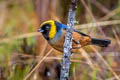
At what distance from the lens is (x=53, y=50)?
3.74 m

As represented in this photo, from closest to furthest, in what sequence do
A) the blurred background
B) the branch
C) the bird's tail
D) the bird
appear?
1. the branch
2. the bird
3. the blurred background
4. the bird's tail

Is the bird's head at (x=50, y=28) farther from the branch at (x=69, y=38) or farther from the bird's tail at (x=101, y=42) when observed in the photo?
the branch at (x=69, y=38)

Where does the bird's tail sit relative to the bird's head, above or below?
below

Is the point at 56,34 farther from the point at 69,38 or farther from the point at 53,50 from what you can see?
the point at 69,38

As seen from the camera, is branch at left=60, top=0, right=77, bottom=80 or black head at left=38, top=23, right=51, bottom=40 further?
black head at left=38, top=23, right=51, bottom=40

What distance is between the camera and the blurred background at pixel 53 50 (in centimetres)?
327

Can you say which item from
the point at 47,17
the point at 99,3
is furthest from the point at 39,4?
the point at 99,3

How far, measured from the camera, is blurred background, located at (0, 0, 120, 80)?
327 centimetres


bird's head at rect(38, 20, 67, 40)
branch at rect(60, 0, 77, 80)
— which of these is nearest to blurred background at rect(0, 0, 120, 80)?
bird's head at rect(38, 20, 67, 40)

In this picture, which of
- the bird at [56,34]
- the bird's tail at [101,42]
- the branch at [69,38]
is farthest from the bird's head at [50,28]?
the branch at [69,38]

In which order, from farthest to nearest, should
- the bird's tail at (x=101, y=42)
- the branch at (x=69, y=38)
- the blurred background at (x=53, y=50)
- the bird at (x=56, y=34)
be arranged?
the bird's tail at (x=101, y=42)
the blurred background at (x=53, y=50)
the bird at (x=56, y=34)
the branch at (x=69, y=38)

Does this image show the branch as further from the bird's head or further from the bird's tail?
the bird's tail

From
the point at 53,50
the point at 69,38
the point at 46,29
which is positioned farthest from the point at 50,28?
the point at 69,38

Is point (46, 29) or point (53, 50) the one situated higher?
point (46, 29)
